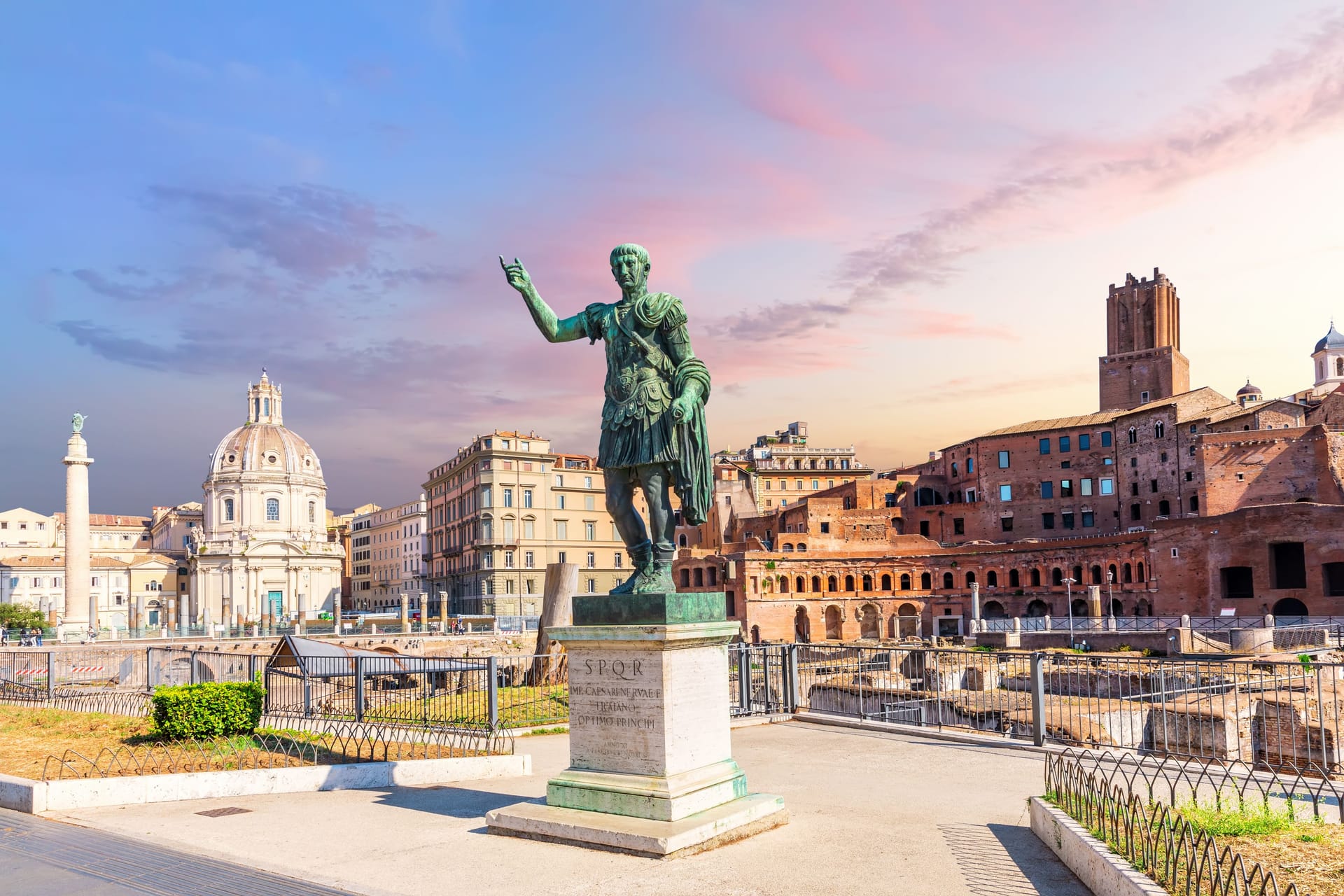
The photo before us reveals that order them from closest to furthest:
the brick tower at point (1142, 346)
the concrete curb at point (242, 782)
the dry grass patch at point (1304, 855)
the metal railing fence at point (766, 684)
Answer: the dry grass patch at point (1304, 855) < the concrete curb at point (242, 782) < the metal railing fence at point (766, 684) < the brick tower at point (1142, 346)

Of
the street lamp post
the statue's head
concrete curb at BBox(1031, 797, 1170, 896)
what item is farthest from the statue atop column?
the street lamp post

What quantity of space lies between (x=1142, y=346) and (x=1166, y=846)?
88.6m

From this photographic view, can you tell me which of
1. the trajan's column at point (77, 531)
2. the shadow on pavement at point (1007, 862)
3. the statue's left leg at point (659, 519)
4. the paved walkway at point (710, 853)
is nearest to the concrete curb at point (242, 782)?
the paved walkway at point (710, 853)

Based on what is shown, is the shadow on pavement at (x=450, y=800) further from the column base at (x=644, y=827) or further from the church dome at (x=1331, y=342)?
the church dome at (x=1331, y=342)

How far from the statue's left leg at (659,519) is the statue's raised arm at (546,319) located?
4.60 ft

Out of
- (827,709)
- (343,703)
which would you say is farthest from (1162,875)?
(343,703)

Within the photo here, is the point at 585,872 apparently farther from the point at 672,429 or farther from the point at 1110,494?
the point at 1110,494

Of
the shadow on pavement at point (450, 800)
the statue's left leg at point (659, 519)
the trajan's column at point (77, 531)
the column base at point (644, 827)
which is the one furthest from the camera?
the trajan's column at point (77, 531)

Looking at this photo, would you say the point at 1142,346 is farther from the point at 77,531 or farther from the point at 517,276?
the point at 517,276

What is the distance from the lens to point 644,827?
23.0 feet

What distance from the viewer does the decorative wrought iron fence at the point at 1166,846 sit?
16.7 feet

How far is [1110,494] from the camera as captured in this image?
71625 millimetres

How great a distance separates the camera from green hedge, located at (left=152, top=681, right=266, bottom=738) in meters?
11.8

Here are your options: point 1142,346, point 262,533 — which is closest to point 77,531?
point 262,533
